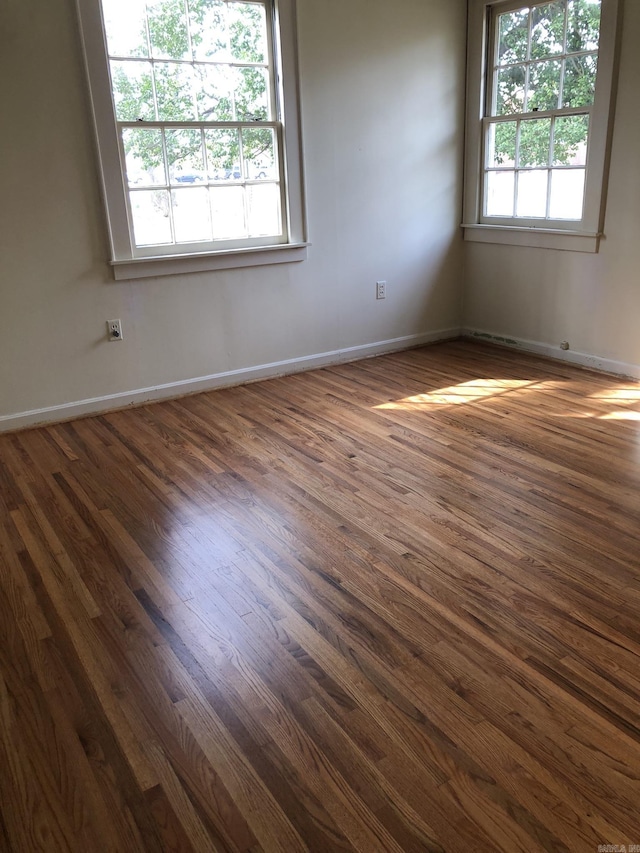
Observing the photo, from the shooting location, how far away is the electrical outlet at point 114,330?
3.91 m

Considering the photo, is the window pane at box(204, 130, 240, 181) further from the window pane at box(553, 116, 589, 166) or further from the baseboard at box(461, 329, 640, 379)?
the baseboard at box(461, 329, 640, 379)

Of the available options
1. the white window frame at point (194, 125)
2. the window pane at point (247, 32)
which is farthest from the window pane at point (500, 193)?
the window pane at point (247, 32)

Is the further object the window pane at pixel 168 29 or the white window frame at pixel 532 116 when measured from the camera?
the white window frame at pixel 532 116

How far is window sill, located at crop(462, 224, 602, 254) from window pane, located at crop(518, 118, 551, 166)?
438 mm

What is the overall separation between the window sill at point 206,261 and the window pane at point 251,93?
2.54 ft

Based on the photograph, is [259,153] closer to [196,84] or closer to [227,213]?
[227,213]

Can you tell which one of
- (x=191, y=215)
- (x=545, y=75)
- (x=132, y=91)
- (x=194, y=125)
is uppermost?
(x=545, y=75)

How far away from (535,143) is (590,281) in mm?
1009

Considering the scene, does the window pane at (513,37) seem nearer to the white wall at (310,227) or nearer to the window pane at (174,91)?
the white wall at (310,227)

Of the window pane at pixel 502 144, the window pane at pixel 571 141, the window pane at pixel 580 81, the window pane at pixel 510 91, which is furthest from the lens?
the window pane at pixel 502 144

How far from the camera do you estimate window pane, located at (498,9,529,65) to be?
4.47m

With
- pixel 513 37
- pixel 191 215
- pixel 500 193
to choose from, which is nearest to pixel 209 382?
pixel 191 215

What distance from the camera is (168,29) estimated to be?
12.3ft

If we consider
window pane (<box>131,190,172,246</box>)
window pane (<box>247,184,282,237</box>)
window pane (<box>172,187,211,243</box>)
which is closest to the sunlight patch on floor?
window pane (<box>247,184,282,237</box>)
